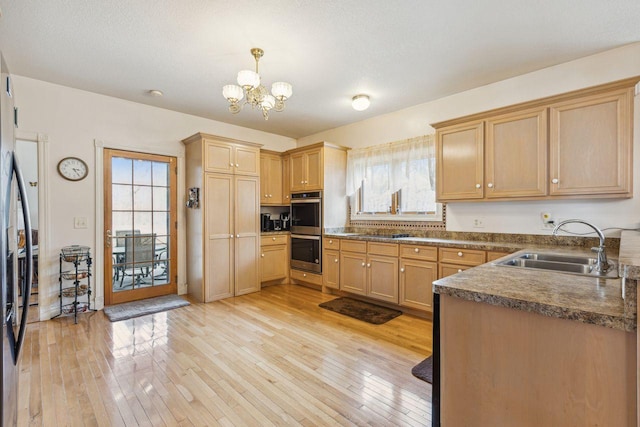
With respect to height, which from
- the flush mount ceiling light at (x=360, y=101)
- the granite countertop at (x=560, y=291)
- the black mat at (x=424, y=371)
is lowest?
the black mat at (x=424, y=371)

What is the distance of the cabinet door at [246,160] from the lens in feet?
14.3

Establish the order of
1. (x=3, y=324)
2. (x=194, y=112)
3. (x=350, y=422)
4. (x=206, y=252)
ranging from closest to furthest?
(x=3, y=324) < (x=350, y=422) < (x=206, y=252) < (x=194, y=112)

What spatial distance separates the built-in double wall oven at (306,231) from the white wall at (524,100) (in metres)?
1.43

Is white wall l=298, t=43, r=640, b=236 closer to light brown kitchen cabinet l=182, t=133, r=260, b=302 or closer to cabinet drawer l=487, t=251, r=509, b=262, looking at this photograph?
cabinet drawer l=487, t=251, r=509, b=262

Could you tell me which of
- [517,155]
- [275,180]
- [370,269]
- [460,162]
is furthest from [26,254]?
[275,180]

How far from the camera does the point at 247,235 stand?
448 cm

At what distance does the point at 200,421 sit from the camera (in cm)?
173

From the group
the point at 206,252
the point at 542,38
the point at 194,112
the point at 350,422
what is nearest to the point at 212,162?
the point at 194,112

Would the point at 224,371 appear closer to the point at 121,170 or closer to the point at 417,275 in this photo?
the point at 417,275

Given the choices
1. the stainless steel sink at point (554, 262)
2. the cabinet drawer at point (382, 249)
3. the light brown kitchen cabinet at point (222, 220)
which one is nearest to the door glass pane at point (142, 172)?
the light brown kitchen cabinet at point (222, 220)

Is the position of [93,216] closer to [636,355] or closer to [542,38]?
[636,355]

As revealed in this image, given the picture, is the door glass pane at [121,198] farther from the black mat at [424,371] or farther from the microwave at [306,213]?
the black mat at [424,371]

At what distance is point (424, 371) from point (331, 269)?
7.37 ft

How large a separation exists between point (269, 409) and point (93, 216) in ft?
10.7
